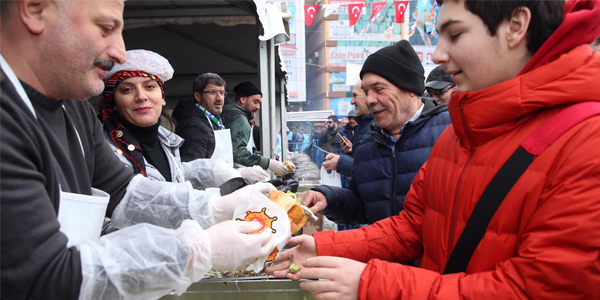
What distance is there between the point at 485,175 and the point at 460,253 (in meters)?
0.28

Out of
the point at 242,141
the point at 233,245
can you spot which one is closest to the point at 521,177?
the point at 233,245

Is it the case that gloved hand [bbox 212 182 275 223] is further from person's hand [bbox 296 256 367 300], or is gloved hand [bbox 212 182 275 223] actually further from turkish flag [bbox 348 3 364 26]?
turkish flag [bbox 348 3 364 26]

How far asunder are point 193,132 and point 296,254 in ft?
7.39

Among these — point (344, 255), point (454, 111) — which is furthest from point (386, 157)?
point (454, 111)

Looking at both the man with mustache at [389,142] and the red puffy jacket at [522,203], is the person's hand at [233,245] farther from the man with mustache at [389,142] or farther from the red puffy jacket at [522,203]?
the man with mustache at [389,142]

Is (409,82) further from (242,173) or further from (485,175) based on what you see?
(242,173)

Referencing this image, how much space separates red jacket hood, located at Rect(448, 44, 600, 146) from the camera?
3.39 ft

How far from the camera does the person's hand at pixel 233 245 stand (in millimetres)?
1327

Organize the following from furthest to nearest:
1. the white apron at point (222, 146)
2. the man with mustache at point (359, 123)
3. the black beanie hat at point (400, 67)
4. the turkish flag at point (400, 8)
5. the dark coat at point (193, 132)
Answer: the turkish flag at point (400, 8) → the man with mustache at point (359, 123) → the white apron at point (222, 146) → the dark coat at point (193, 132) → the black beanie hat at point (400, 67)

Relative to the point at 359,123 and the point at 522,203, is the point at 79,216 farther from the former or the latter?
the point at 359,123

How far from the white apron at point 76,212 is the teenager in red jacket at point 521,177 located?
0.83 metres

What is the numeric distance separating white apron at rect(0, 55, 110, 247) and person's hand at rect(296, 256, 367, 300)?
Result: 2.74 ft

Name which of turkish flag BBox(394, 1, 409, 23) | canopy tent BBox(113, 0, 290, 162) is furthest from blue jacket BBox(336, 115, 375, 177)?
turkish flag BBox(394, 1, 409, 23)

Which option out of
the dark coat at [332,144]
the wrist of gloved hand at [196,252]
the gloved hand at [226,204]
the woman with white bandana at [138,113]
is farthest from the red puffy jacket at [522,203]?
the dark coat at [332,144]
